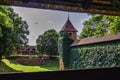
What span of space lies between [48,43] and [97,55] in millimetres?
30285

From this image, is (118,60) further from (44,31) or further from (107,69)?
(44,31)

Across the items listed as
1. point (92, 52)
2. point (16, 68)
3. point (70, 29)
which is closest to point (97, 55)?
point (92, 52)

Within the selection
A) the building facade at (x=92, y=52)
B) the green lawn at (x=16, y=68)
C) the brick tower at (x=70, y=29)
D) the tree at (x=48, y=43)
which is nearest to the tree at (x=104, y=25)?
the building facade at (x=92, y=52)

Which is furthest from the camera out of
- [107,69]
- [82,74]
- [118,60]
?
[118,60]

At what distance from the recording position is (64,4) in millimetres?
3590

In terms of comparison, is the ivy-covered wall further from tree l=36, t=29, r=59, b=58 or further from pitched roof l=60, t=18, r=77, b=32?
tree l=36, t=29, r=59, b=58

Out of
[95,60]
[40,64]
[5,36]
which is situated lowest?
[40,64]

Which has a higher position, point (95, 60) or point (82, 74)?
point (82, 74)

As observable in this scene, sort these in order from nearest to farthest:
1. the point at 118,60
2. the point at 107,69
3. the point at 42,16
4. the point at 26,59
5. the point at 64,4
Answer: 1. the point at 107,69
2. the point at 64,4
3. the point at 118,60
4. the point at 26,59
5. the point at 42,16

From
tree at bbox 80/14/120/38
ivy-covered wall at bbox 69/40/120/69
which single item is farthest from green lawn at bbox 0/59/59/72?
tree at bbox 80/14/120/38

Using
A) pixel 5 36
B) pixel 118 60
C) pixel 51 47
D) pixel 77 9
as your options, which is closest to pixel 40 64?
pixel 51 47

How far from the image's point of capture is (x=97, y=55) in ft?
70.9

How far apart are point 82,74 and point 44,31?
177 feet

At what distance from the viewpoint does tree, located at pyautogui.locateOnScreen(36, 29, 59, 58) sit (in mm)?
50250
